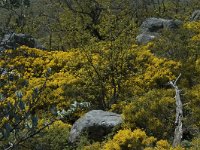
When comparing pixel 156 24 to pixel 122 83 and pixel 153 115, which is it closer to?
pixel 122 83

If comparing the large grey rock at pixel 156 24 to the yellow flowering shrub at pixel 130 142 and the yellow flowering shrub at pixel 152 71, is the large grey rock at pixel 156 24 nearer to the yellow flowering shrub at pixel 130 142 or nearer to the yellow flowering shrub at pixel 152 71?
the yellow flowering shrub at pixel 152 71

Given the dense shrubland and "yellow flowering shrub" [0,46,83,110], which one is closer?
the dense shrubland

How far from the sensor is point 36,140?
1457 centimetres

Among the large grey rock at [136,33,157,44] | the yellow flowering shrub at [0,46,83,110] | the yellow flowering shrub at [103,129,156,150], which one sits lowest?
the yellow flowering shrub at [0,46,83,110]

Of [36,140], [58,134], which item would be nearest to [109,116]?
[58,134]

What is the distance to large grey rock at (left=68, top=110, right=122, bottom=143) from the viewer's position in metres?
15.4

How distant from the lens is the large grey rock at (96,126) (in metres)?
15.4

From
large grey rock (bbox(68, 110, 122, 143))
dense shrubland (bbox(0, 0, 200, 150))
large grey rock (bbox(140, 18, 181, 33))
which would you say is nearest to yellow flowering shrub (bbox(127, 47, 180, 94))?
dense shrubland (bbox(0, 0, 200, 150))

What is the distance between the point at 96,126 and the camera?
618 inches

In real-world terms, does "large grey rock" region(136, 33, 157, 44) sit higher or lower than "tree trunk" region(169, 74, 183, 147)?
lower

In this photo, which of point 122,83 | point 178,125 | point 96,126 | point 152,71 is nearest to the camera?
point 178,125

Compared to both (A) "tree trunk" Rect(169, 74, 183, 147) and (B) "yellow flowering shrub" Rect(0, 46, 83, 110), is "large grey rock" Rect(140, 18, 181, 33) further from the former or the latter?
(A) "tree trunk" Rect(169, 74, 183, 147)

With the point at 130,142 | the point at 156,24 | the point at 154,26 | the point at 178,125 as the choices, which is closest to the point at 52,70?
the point at 130,142

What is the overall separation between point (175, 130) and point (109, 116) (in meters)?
3.07
